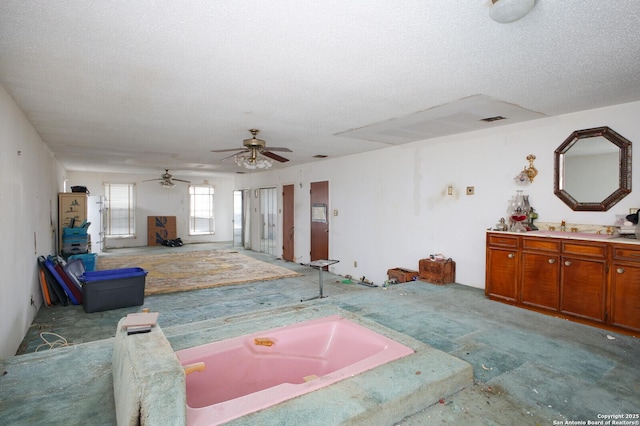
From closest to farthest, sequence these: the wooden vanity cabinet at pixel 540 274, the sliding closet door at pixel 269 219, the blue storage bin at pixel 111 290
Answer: the wooden vanity cabinet at pixel 540 274
the blue storage bin at pixel 111 290
the sliding closet door at pixel 269 219

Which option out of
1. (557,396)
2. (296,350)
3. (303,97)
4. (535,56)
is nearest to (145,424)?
(296,350)

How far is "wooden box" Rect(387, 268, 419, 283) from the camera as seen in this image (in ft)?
17.7

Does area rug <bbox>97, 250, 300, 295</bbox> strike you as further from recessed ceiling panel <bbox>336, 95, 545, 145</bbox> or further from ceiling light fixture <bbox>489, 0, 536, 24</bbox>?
ceiling light fixture <bbox>489, 0, 536, 24</bbox>

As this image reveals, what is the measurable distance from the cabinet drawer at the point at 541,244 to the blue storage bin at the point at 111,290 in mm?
5051

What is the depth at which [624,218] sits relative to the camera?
3518mm

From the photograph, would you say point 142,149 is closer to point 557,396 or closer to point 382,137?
point 382,137

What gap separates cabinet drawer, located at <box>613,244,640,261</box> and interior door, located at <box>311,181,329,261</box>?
520cm

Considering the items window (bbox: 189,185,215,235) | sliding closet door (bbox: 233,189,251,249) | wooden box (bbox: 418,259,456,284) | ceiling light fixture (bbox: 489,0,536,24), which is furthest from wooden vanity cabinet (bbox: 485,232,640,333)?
window (bbox: 189,185,215,235)

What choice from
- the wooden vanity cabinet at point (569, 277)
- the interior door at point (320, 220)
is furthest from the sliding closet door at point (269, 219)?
the wooden vanity cabinet at point (569, 277)

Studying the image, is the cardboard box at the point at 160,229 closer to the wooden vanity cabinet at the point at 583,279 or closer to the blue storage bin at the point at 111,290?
the blue storage bin at the point at 111,290

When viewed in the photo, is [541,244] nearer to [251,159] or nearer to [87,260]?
[251,159]

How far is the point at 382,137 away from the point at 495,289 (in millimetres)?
2677

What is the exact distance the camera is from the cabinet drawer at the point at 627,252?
310cm

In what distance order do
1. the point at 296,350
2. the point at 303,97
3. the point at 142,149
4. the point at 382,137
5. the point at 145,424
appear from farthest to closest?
the point at 142,149
the point at 382,137
the point at 303,97
the point at 296,350
the point at 145,424
